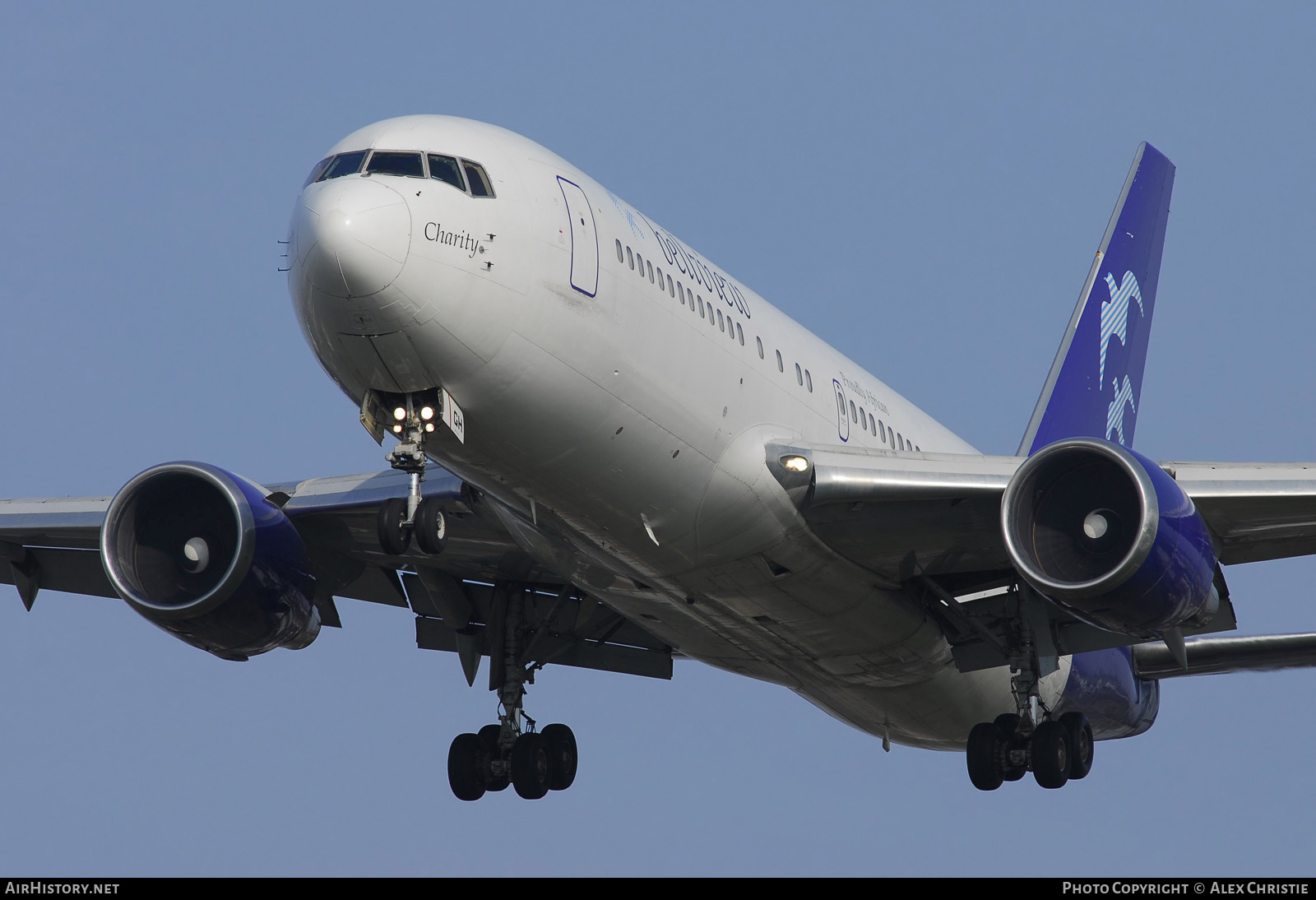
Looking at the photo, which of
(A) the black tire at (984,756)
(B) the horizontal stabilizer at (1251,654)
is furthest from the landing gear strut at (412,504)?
(B) the horizontal stabilizer at (1251,654)

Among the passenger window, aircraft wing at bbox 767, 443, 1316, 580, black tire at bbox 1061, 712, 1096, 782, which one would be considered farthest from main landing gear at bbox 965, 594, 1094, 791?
the passenger window

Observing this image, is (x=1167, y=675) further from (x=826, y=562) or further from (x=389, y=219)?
(x=389, y=219)

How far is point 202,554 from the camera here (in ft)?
72.1

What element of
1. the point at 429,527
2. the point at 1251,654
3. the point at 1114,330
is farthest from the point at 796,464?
the point at 1114,330

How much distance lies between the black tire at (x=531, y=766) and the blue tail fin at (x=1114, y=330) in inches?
406

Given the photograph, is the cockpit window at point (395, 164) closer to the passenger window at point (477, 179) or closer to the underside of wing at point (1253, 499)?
the passenger window at point (477, 179)

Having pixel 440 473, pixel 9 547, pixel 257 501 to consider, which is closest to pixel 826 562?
pixel 440 473

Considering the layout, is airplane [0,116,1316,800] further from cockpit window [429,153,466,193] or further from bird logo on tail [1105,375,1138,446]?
bird logo on tail [1105,375,1138,446]

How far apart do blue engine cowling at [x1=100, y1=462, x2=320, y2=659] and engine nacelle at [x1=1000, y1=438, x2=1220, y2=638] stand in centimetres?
937

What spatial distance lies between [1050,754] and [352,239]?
12.7m

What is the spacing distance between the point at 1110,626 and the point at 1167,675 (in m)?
9.28

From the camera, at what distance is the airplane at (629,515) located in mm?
16797

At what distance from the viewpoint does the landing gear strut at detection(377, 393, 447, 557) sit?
54.7 ft

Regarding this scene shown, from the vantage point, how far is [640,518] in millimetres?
19078
